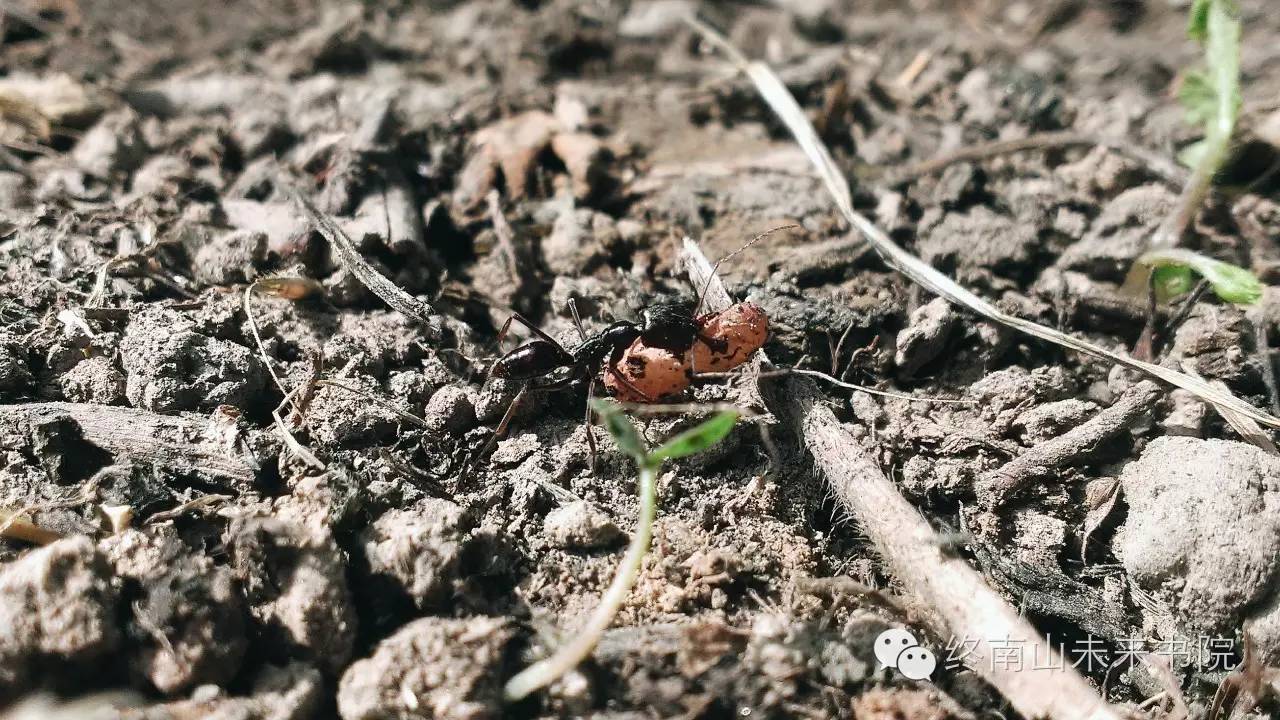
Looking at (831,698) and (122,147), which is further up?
(122,147)

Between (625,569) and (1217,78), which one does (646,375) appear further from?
(1217,78)

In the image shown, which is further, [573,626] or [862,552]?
[862,552]

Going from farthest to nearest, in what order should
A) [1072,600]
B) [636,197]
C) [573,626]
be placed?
[636,197]
[1072,600]
[573,626]

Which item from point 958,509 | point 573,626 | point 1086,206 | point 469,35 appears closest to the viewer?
point 573,626

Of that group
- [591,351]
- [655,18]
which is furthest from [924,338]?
[655,18]

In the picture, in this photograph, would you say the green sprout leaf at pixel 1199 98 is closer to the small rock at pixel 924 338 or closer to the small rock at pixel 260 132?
the small rock at pixel 924 338

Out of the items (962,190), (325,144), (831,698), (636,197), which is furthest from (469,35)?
(831,698)

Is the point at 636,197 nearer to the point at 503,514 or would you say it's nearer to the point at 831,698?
the point at 503,514

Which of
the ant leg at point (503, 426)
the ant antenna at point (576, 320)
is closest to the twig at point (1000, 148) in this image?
the ant antenna at point (576, 320)
